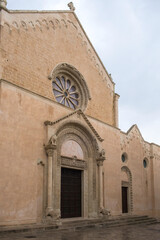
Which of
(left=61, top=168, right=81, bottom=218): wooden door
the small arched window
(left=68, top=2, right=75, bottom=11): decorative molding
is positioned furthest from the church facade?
the small arched window

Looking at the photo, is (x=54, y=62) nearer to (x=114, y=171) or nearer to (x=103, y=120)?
(x=103, y=120)

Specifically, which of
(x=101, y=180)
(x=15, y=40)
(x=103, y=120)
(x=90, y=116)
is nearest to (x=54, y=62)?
(x=15, y=40)

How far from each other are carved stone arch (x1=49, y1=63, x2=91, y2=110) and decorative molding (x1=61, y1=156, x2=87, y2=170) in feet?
13.6

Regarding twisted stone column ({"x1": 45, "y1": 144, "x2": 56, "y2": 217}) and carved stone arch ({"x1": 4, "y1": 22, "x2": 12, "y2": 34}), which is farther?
carved stone arch ({"x1": 4, "y1": 22, "x2": 12, "y2": 34})

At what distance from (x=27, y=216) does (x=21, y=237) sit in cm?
231

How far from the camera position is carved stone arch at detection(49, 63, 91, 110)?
18.4 m

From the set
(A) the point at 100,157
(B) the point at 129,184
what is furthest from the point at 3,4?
(B) the point at 129,184

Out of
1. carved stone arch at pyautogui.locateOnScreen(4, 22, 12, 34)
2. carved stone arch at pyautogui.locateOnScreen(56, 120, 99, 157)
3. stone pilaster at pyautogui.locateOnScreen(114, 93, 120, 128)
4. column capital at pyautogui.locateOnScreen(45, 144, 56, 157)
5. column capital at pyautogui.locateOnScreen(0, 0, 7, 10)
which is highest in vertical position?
column capital at pyautogui.locateOnScreen(0, 0, 7, 10)

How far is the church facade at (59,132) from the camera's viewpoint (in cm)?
1311

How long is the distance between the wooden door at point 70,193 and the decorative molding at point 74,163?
1.17 ft

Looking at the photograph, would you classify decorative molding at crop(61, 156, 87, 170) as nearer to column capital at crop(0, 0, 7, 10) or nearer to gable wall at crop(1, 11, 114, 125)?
gable wall at crop(1, 11, 114, 125)

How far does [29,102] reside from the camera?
14.2 meters

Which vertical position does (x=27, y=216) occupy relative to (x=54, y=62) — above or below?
below

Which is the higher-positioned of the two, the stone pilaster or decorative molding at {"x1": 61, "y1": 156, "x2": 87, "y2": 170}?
the stone pilaster
